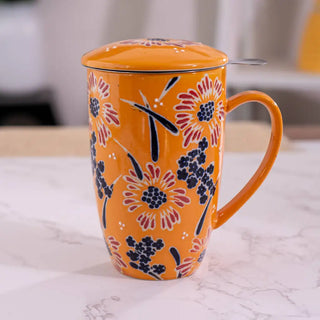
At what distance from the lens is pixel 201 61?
478 millimetres

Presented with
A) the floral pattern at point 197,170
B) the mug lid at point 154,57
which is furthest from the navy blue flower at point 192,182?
the mug lid at point 154,57

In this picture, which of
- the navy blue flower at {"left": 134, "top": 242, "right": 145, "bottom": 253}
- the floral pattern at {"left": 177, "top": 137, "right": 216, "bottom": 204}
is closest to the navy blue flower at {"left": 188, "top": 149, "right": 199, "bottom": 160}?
the floral pattern at {"left": 177, "top": 137, "right": 216, "bottom": 204}

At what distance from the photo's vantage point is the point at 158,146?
494 mm

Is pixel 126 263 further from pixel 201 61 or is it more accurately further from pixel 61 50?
pixel 61 50

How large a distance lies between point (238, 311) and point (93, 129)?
223mm

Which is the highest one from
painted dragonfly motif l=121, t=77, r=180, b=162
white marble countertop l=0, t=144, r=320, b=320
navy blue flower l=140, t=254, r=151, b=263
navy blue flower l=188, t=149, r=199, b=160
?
painted dragonfly motif l=121, t=77, r=180, b=162

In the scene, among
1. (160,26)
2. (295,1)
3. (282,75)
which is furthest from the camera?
(160,26)

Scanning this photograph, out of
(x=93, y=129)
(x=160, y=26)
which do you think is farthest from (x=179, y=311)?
(x=160, y=26)

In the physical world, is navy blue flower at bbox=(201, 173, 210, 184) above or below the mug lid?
below

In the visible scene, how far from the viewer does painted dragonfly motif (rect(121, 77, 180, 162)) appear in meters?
0.48

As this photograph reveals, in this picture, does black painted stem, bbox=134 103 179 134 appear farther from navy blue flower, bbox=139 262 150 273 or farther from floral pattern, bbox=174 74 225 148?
navy blue flower, bbox=139 262 150 273

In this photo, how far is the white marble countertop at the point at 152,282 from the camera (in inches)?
19.7

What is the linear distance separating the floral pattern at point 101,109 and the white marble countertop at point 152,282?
15 cm

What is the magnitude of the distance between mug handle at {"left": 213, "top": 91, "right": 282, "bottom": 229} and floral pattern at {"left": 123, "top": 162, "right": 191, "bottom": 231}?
72 millimetres
